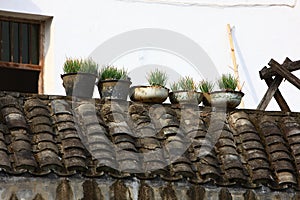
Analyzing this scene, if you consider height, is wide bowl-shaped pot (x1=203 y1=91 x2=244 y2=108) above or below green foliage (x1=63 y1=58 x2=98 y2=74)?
below

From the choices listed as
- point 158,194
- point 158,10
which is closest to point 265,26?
point 158,10

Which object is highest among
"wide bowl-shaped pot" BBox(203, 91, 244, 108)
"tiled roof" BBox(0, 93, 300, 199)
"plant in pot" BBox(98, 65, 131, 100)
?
"plant in pot" BBox(98, 65, 131, 100)

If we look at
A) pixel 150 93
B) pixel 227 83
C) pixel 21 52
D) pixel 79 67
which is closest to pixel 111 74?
pixel 79 67

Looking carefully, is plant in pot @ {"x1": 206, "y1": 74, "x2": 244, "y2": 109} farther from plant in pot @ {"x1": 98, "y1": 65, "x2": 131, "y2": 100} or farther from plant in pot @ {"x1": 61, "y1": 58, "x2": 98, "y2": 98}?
plant in pot @ {"x1": 61, "y1": 58, "x2": 98, "y2": 98}

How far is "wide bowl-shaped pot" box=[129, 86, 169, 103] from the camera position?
1766 cm

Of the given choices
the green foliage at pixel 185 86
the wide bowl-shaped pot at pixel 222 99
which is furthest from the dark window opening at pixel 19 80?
the wide bowl-shaped pot at pixel 222 99

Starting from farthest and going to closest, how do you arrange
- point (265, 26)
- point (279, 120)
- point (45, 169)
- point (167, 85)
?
point (265, 26) → point (167, 85) → point (279, 120) → point (45, 169)

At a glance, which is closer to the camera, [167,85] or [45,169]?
[45,169]

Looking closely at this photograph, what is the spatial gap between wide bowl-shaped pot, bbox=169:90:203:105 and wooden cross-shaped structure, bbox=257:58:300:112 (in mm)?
1408

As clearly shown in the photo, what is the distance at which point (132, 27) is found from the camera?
20453mm

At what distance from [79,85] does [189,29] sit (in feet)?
11.8

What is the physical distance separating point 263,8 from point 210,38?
949 mm

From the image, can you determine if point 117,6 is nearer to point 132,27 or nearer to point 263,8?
point 132,27

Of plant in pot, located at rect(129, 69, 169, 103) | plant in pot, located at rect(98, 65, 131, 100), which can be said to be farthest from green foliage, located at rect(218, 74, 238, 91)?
plant in pot, located at rect(98, 65, 131, 100)
